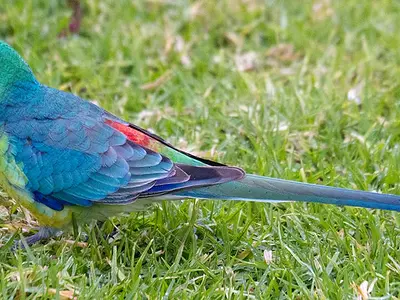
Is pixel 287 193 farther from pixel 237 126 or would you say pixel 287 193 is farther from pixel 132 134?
pixel 237 126

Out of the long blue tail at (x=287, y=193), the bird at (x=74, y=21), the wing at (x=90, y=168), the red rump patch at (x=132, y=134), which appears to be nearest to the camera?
the long blue tail at (x=287, y=193)

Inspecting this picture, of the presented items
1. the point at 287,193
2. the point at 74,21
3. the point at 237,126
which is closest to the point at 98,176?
the point at 287,193

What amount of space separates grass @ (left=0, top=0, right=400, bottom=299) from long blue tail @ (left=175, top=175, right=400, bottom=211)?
0.32 m

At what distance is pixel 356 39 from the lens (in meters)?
6.13

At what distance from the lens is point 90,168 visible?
11.9 feet

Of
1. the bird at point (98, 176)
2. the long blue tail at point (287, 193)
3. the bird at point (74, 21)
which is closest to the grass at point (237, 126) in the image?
the bird at point (74, 21)

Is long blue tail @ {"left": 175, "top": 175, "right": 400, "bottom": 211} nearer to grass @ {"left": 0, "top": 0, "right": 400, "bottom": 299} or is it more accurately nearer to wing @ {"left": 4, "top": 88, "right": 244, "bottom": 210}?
wing @ {"left": 4, "top": 88, "right": 244, "bottom": 210}

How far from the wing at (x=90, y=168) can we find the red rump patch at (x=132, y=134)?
81mm

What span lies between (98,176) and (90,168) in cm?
5

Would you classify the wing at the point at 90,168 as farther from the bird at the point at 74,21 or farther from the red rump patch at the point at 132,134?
the bird at the point at 74,21

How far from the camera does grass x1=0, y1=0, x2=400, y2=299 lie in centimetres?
354

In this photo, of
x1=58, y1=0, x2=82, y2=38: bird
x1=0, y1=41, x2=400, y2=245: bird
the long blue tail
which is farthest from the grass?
the long blue tail

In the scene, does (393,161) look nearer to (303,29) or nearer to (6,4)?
(303,29)

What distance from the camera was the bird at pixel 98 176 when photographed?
139 inches
